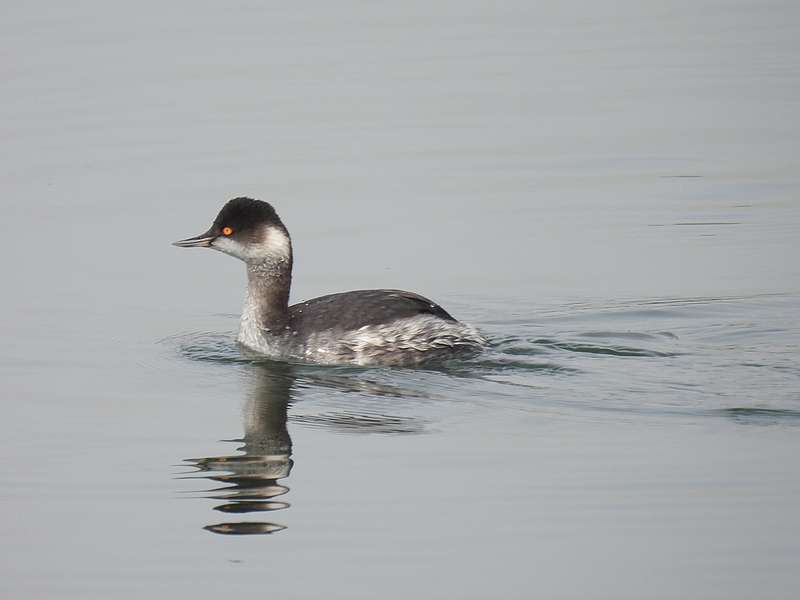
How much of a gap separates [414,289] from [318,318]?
6.47 feet

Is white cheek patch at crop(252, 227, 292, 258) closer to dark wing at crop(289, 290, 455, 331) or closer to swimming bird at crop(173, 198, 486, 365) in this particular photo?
swimming bird at crop(173, 198, 486, 365)

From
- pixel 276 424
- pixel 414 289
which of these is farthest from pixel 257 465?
pixel 414 289

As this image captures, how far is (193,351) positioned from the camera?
12531 mm

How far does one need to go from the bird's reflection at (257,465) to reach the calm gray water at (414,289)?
0.03 metres

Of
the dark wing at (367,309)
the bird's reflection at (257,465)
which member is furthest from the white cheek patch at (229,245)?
the bird's reflection at (257,465)

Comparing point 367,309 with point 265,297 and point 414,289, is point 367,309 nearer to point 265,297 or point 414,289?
point 265,297

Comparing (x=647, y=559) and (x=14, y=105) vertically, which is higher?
(x=14, y=105)

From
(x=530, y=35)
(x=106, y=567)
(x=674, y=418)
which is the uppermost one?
(x=530, y=35)

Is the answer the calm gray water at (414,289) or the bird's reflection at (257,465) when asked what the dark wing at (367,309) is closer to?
the calm gray water at (414,289)

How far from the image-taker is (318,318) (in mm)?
12133

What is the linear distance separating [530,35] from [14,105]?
7586mm

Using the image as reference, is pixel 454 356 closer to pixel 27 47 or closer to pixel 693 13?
pixel 27 47

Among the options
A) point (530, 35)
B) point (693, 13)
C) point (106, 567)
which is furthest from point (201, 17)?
point (106, 567)

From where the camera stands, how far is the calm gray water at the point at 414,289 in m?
8.34
